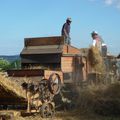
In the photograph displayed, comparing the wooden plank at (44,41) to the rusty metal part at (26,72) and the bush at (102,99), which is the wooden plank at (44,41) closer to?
the rusty metal part at (26,72)

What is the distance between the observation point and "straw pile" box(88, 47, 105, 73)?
14.5 metres

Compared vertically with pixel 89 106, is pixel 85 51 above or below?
above

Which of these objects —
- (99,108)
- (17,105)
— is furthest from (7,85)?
(99,108)

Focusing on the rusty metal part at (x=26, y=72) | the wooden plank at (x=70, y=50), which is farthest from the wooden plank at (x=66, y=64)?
the rusty metal part at (x=26, y=72)

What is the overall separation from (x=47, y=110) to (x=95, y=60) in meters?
3.15

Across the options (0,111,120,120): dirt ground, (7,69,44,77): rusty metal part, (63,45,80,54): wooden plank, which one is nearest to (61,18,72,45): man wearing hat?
(63,45,80,54): wooden plank

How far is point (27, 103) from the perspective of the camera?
38.9 feet

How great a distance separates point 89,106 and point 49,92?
1679 millimetres

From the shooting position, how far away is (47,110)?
12.4 metres

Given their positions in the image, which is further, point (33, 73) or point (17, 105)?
point (33, 73)

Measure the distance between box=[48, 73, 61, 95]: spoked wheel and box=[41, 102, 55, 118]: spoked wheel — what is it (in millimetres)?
435

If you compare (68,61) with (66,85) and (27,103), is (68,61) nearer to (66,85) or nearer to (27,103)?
(66,85)

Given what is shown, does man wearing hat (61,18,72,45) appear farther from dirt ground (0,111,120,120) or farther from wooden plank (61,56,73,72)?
dirt ground (0,111,120,120)

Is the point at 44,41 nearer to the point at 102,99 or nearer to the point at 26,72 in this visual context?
the point at 26,72
